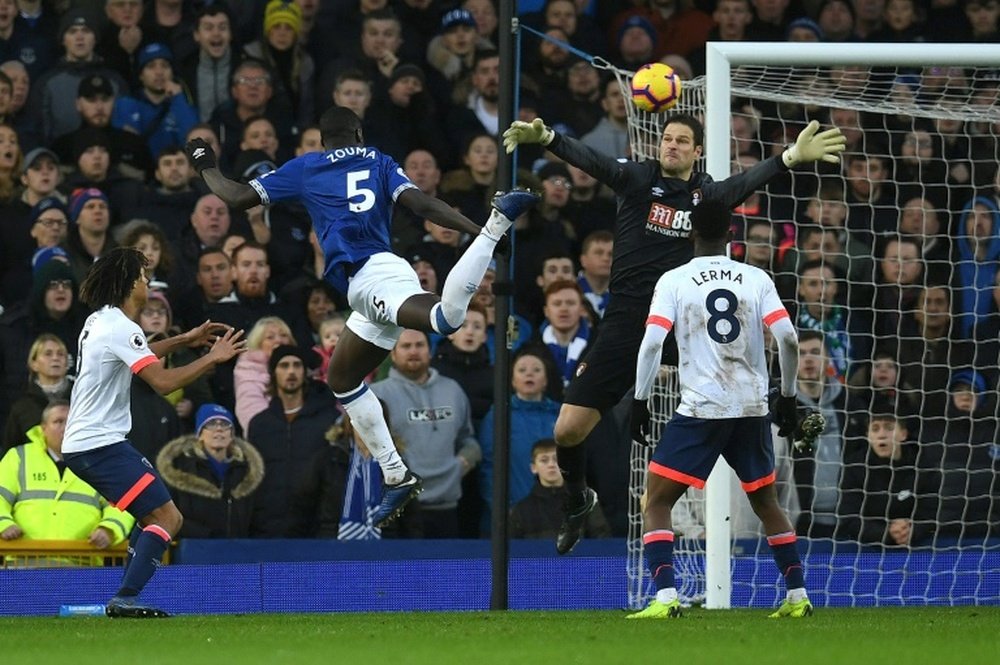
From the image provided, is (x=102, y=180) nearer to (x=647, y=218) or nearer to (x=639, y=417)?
(x=647, y=218)

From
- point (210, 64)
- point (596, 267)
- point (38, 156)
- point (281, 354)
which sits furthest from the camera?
point (210, 64)

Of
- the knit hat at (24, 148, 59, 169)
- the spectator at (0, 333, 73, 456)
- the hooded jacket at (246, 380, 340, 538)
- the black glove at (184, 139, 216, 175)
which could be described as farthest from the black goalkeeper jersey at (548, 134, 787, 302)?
the knit hat at (24, 148, 59, 169)

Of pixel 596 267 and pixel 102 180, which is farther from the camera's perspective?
pixel 596 267

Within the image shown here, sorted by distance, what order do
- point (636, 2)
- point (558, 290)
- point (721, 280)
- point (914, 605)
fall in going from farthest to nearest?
point (636, 2) < point (558, 290) < point (914, 605) < point (721, 280)

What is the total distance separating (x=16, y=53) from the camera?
648 inches

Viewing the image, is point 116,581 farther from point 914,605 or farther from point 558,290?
point 914,605

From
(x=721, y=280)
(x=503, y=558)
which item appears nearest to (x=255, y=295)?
(x=503, y=558)

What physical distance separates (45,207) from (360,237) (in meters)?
4.80

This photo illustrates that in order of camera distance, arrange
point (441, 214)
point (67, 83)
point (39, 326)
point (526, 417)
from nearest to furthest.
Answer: point (441, 214), point (39, 326), point (526, 417), point (67, 83)

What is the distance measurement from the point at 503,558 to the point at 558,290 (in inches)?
137

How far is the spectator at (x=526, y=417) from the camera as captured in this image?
14.5m

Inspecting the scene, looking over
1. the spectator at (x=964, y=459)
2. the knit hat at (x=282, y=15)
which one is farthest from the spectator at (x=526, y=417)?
the knit hat at (x=282, y=15)

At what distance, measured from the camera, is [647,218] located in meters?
11.6

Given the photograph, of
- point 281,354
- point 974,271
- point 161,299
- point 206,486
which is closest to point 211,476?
point 206,486
